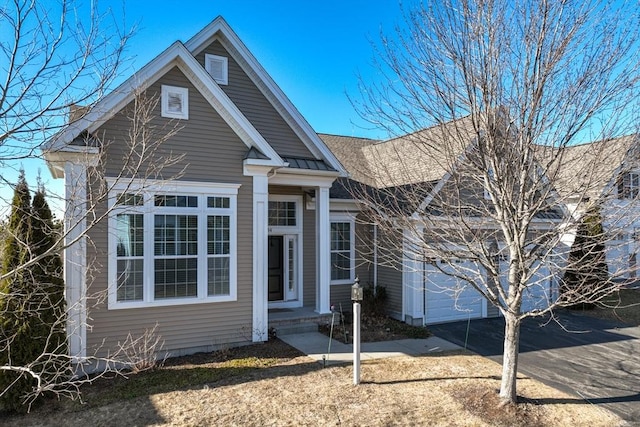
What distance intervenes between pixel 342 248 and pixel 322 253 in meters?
2.14

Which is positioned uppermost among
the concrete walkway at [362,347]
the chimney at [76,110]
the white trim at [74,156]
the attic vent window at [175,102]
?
the attic vent window at [175,102]

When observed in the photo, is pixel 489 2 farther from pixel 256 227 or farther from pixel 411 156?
pixel 411 156

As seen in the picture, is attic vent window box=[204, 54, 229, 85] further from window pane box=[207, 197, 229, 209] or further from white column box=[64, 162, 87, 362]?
white column box=[64, 162, 87, 362]

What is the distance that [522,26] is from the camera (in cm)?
607

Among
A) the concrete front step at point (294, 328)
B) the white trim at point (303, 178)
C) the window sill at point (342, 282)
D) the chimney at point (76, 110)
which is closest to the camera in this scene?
the chimney at point (76, 110)

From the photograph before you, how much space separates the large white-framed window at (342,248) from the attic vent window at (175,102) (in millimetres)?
5557

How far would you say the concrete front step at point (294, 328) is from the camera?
1016 cm

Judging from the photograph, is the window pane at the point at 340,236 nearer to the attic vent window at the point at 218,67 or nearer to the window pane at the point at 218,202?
the window pane at the point at 218,202

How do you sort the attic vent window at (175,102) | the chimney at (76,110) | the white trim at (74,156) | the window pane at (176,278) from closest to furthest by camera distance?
the chimney at (76,110) → the white trim at (74,156) → the window pane at (176,278) → the attic vent window at (175,102)

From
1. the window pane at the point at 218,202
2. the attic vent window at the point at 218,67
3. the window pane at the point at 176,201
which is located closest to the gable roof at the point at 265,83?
the attic vent window at the point at 218,67

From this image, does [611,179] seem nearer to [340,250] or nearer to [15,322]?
[340,250]

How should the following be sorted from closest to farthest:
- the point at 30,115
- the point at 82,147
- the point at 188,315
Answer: the point at 30,115
the point at 82,147
the point at 188,315

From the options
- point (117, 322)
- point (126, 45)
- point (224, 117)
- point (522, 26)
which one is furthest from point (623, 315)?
point (126, 45)

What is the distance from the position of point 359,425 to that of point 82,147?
6.57m
